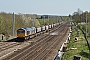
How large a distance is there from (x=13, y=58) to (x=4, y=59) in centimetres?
125

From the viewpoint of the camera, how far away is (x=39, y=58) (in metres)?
28.0

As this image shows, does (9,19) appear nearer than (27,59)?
No

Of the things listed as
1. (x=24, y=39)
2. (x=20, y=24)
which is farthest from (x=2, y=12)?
(x=24, y=39)

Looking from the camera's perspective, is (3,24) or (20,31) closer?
(20,31)

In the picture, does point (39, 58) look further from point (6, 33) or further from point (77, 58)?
point (6, 33)

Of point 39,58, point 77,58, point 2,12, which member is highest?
point 2,12

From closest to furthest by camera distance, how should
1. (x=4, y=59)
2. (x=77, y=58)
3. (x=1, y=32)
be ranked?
(x=77, y=58) → (x=4, y=59) → (x=1, y=32)

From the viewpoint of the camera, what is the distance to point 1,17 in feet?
195

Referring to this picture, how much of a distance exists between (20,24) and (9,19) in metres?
6.85

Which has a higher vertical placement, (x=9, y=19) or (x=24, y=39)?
(x=9, y=19)

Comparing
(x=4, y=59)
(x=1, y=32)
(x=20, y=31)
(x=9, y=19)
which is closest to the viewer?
(x=4, y=59)

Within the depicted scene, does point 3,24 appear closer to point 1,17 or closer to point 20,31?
point 1,17

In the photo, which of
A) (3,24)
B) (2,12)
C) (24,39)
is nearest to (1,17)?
(3,24)

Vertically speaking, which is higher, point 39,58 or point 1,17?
point 1,17
